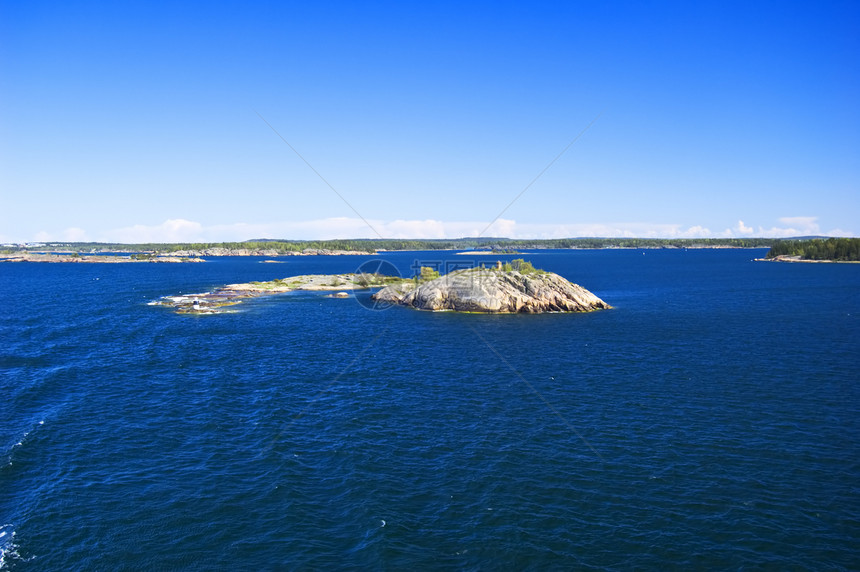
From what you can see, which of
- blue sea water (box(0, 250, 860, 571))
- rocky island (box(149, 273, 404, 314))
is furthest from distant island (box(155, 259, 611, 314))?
blue sea water (box(0, 250, 860, 571))

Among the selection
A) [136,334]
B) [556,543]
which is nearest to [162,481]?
[556,543]

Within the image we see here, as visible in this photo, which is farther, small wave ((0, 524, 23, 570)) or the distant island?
the distant island

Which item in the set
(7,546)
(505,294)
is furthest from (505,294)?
(7,546)

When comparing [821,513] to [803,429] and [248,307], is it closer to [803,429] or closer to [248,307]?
[803,429]

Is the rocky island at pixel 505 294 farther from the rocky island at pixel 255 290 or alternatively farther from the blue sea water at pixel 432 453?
the rocky island at pixel 255 290

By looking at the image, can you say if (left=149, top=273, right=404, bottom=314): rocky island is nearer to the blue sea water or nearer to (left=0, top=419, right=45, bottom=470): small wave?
the blue sea water

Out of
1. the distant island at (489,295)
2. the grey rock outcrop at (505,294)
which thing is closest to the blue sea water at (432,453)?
the grey rock outcrop at (505,294)
